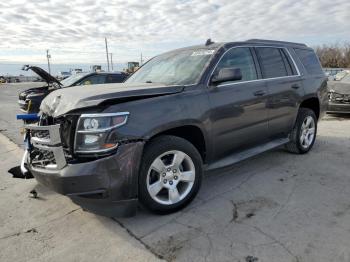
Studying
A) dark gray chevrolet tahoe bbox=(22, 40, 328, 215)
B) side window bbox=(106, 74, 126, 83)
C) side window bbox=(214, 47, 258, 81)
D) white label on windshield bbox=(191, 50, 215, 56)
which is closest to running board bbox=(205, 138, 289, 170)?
dark gray chevrolet tahoe bbox=(22, 40, 328, 215)

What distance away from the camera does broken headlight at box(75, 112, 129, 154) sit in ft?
10.3

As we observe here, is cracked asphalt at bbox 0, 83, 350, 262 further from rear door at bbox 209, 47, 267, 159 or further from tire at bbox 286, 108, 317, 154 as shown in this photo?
tire at bbox 286, 108, 317, 154

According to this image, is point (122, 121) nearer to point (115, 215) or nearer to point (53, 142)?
point (53, 142)

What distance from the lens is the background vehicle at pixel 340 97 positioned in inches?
396

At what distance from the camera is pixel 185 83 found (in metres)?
4.05

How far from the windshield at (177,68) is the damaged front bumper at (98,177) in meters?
1.22

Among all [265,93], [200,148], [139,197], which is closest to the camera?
[139,197]

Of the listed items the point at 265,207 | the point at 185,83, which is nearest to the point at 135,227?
the point at 265,207

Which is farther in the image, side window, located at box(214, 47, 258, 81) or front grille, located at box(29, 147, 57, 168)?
side window, located at box(214, 47, 258, 81)

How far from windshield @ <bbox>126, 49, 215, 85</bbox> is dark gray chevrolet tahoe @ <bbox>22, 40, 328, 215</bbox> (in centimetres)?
2

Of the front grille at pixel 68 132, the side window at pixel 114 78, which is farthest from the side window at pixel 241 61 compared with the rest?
the side window at pixel 114 78

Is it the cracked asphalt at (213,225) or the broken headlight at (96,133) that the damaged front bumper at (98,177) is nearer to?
the broken headlight at (96,133)

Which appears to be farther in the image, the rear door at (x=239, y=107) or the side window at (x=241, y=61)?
the side window at (x=241, y=61)

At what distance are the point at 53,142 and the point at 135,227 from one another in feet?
3.78
